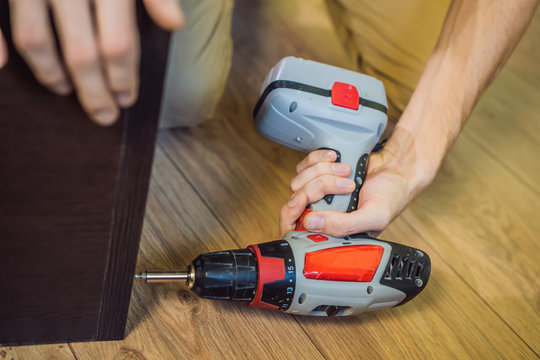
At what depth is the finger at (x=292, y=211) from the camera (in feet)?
2.96

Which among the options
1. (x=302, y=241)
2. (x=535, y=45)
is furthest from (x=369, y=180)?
(x=535, y=45)

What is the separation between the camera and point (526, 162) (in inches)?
55.6

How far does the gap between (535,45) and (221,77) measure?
4.31ft

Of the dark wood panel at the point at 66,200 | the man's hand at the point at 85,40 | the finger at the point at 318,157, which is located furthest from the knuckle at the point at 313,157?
the man's hand at the point at 85,40

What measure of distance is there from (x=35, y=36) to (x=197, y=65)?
697 millimetres

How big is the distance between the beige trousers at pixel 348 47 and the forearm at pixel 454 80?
26 centimetres

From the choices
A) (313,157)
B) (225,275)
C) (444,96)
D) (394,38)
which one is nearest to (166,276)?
(225,275)

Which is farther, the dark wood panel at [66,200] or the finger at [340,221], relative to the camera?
the finger at [340,221]

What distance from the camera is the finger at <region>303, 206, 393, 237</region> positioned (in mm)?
865

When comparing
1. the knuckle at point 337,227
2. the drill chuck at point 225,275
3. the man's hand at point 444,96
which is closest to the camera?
the drill chuck at point 225,275

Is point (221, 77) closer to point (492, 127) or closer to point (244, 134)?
point (244, 134)

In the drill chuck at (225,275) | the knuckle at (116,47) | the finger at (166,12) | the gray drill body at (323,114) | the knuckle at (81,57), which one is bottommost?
the drill chuck at (225,275)

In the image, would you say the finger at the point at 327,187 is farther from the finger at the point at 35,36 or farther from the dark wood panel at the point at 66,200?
the finger at the point at 35,36

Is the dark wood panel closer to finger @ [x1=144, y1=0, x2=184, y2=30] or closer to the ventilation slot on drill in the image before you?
finger @ [x1=144, y1=0, x2=184, y2=30]
